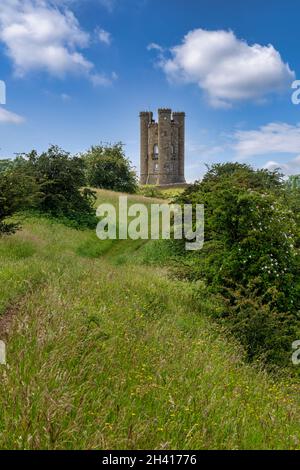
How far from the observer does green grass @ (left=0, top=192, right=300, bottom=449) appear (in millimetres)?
3477

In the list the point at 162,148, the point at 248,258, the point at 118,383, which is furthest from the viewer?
the point at 162,148

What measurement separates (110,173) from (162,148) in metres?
36.9

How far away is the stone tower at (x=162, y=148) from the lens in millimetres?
88875

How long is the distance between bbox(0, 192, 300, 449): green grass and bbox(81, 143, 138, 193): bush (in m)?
45.6

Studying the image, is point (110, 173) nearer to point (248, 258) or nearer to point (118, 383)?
point (248, 258)

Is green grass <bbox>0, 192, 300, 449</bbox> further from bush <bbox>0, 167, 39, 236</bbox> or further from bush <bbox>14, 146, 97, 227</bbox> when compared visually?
bush <bbox>14, 146, 97, 227</bbox>

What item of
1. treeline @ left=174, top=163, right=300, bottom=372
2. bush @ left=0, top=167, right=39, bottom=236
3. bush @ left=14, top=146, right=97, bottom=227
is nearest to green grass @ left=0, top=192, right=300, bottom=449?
treeline @ left=174, top=163, right=300, bottom=372

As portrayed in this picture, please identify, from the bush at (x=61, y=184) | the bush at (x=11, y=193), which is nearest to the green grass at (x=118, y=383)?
the bush at (x=11, y=193)

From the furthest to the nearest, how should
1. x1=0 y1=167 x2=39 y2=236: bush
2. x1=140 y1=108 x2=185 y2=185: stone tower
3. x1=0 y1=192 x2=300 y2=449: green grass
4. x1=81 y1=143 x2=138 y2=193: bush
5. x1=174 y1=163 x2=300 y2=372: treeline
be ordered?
x1=140 y1=108 x2=185 y2=185: stone tower → x1=81 y1=143 x2=138 y2=193: bush → x1=0 y1=167 x2=39 y2=236: bush → x1=174 y1=163 x2=300 y2=372: treeline → x1=0 y1=192 x2=300 y2=449: green grass

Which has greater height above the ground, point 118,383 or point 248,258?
point 248,258

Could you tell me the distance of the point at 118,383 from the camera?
15.2 ft

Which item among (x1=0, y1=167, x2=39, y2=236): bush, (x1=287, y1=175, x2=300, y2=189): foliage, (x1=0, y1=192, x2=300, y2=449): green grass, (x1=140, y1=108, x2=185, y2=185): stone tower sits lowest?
(x1=0, y1=192, x2=300, y2=449): green grass

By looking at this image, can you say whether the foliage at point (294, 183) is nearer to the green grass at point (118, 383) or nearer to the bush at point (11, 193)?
the bush at point (11, 193)

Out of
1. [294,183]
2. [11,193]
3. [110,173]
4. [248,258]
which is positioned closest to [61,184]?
[11,193]
